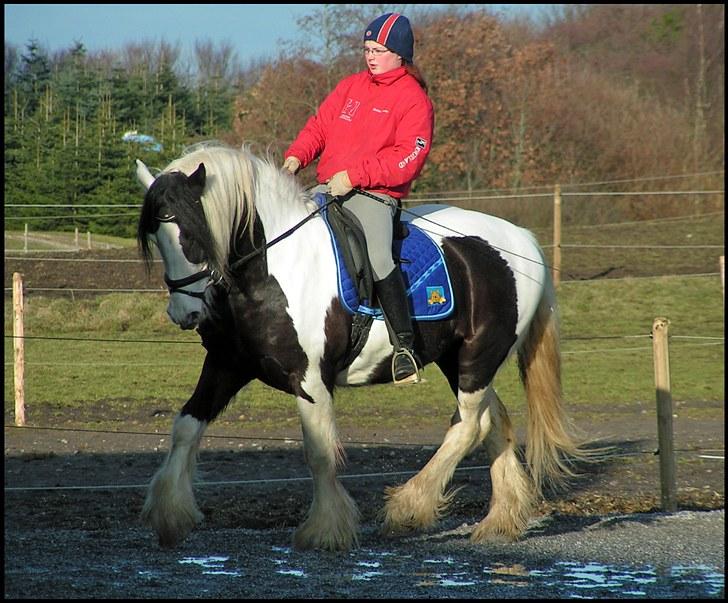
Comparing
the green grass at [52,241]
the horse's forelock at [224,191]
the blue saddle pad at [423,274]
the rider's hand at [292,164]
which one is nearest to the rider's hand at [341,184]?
the blue saddle pad at [423,274]

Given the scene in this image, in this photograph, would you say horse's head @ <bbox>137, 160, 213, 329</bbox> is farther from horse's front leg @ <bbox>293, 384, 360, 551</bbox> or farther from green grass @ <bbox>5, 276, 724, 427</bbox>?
green grass @ <bbox>5, 276, 724, 427</bbox>

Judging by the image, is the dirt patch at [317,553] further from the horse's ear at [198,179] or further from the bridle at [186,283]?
the horse's ear at [198,179]

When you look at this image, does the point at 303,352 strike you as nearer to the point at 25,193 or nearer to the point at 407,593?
the point at 407,593

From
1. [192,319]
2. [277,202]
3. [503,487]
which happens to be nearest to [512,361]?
[503,487]

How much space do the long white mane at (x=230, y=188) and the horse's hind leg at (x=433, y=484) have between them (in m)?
1.60

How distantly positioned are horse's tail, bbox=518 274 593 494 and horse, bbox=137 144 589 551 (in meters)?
0.46

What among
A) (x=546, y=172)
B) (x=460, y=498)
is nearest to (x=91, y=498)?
(x=460, y=498)

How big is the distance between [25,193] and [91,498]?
31.6ft

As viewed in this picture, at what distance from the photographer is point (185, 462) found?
578 cm

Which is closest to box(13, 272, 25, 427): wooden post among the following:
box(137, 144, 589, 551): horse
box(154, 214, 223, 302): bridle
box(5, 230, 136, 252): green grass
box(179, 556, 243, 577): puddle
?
box(5, 230, 136, 252): green grass

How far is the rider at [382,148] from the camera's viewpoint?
5816 mm

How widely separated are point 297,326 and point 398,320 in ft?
1.90

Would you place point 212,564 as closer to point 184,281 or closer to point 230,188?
point 184,281

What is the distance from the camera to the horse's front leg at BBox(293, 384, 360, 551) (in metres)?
5.60
